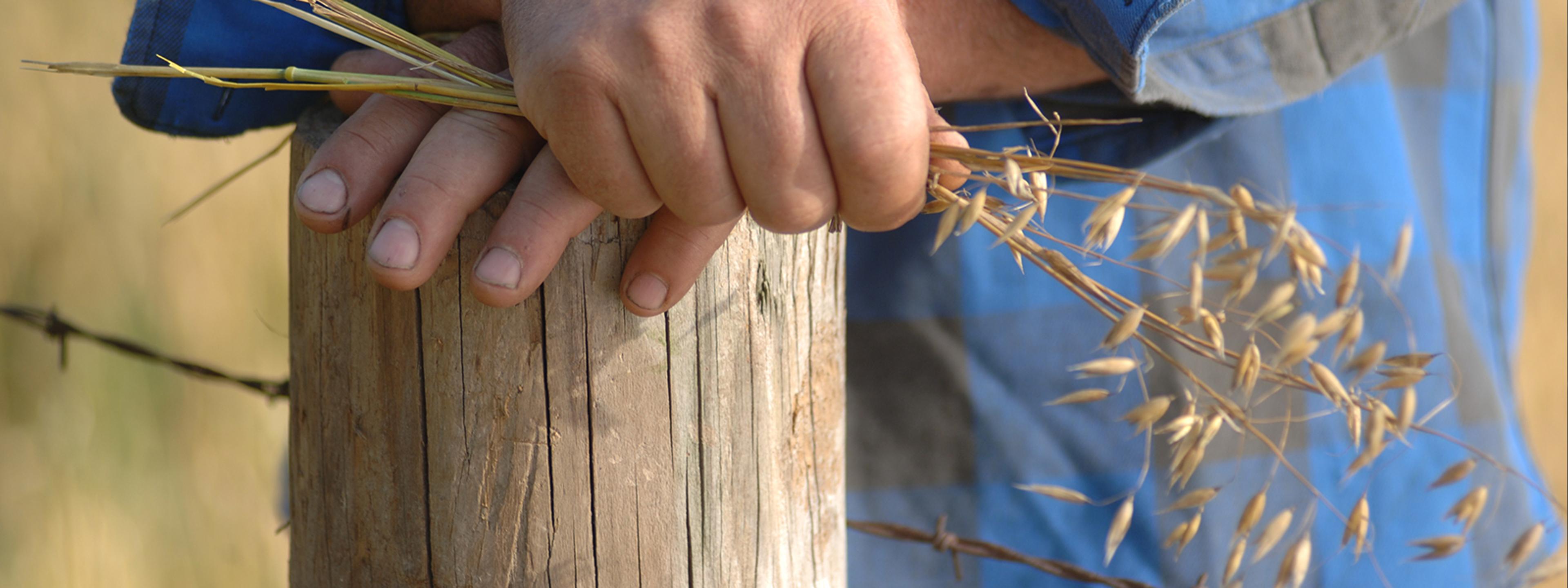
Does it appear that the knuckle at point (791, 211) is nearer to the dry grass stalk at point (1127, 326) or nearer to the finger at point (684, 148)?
the finger at point (684, 148)

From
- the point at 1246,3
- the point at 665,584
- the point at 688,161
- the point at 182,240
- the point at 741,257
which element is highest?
the point at 1246,3

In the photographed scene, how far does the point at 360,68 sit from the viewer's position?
96 cm

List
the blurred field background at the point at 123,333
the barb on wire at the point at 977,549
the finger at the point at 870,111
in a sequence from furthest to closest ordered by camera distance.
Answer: the blurred field background at the point at 123,333 → the barb on wire at the point at 977,549 → the finger at the point at 870,111

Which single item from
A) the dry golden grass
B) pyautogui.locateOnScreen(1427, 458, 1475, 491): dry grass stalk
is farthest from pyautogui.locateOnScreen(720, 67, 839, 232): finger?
the dry golden grass

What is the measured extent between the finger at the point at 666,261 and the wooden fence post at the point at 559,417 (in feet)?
0.10

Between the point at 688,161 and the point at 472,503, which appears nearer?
the point at 688,161

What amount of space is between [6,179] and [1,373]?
488 millimetres

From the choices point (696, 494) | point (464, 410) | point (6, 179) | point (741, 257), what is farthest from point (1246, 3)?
point (6, 179)

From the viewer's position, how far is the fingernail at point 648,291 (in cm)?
76

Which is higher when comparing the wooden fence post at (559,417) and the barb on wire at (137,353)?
the wooden fence post at (559,417)

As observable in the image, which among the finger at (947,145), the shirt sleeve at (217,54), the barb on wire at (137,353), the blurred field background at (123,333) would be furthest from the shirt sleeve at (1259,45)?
the blurred field background at (123,333)

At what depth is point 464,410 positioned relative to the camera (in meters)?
0.81

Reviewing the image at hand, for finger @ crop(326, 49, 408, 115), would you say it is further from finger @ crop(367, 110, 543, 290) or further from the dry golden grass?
the dry golden grass

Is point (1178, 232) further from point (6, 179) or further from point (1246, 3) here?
point (6, 179)
